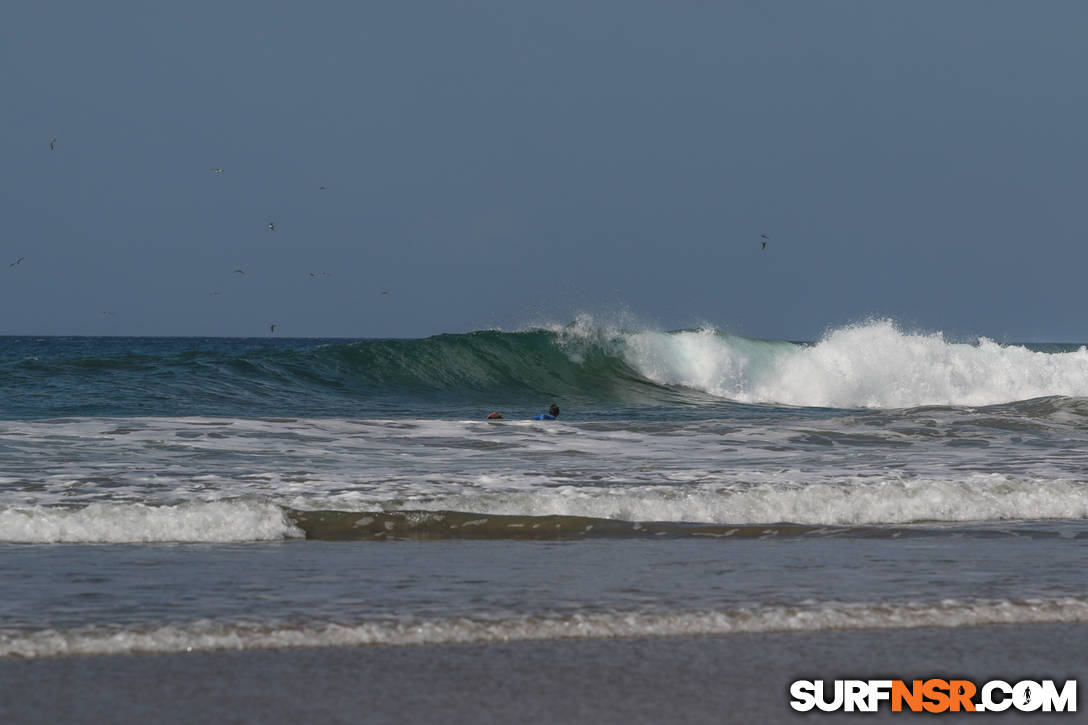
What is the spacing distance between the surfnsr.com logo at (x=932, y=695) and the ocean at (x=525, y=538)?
13cm

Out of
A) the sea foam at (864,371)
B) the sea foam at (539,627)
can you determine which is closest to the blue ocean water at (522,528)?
the sea foam at (539,627)

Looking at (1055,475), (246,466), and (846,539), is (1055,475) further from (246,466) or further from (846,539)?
(246,466)

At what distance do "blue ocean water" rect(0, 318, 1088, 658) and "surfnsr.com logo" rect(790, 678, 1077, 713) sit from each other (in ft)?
2.73

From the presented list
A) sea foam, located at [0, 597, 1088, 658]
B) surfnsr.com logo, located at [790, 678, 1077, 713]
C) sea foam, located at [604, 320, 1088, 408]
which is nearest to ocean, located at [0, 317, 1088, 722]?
sea foam, located at [0, 597, 1088, 658]

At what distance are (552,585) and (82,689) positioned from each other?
2.32 metres

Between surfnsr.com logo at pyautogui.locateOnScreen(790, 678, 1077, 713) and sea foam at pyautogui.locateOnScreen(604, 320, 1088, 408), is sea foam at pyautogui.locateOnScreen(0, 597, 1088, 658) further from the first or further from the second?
sea foam at pyautogui.locateOnScreen(604, 320, 1088, 408)

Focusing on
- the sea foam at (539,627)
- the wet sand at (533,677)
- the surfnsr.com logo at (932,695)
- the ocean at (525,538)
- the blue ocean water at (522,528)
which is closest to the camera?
the wet sand at (533,677)

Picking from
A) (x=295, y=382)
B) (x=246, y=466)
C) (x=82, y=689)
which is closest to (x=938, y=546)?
(x=82, y=689)

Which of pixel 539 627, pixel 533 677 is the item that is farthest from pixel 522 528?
pixel 533 677

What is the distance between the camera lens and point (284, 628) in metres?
4.39

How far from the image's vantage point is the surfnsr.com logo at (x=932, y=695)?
136 inches

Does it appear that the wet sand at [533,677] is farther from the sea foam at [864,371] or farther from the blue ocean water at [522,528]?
the sea foam at [864,371]

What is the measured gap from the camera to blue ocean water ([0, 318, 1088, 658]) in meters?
4.65

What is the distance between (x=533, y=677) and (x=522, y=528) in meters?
3.61
